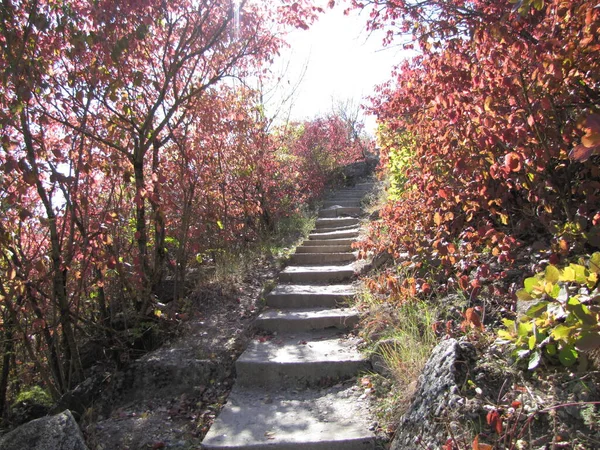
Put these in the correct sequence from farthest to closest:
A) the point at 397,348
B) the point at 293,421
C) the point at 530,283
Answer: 1. the point at 397,348
2. the point at 293,421
3. the point at 530,283

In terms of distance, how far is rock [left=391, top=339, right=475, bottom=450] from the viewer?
2049 millimetres

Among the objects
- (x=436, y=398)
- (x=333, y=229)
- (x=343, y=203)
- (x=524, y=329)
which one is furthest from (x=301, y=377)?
(x=343, y=203)

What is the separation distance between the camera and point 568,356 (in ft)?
6.23

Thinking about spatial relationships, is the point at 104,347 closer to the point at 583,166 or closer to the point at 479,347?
the point at 479,347

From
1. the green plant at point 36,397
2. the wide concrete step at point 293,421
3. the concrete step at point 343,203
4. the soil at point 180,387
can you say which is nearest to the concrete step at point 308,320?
the soil at point 180,387

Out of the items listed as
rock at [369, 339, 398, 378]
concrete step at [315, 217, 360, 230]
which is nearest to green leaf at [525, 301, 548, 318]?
rock at [369, 339, 398, 378]

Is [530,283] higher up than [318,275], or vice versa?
[530,283]

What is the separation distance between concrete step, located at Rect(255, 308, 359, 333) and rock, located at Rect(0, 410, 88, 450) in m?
2.08

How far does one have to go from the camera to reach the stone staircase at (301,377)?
2703 mm

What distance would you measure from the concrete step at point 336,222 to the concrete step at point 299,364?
4688 millimetres

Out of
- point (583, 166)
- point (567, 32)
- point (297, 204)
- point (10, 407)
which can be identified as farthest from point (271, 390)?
point (297, 204)

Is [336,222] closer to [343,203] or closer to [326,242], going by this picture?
[326,242]

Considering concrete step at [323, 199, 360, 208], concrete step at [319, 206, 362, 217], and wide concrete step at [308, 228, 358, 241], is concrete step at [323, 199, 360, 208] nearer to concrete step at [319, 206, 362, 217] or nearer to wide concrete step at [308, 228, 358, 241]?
concrete step at [319, 206, 362, 217]

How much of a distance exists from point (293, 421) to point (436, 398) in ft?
3.77
